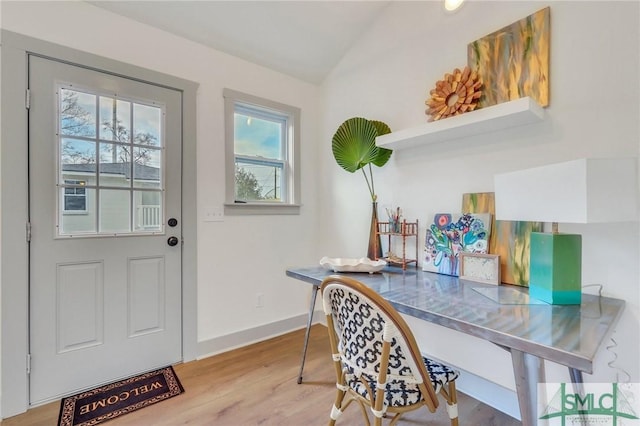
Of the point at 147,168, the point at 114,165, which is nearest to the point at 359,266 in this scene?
the point at 147,168

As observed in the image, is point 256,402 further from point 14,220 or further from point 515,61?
point 515,61

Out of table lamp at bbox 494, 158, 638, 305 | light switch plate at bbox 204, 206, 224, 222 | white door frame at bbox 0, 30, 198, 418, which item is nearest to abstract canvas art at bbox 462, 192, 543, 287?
table lamp at bbox 494, 158, 638, 305

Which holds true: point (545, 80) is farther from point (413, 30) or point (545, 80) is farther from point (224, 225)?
point (224, 225)

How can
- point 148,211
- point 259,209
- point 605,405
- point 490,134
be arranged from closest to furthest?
point 605,405, point 490,134, point 148,211, point 259,209

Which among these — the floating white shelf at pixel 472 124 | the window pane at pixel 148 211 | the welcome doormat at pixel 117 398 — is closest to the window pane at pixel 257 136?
the window pane at pixel 148 211

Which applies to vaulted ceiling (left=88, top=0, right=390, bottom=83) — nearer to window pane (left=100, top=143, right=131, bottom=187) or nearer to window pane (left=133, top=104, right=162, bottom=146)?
window pane (left=133, top=104, right=162, bottom=146)

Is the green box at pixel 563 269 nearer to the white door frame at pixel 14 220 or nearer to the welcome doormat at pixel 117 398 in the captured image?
the welcome doormat at pixel 117 398

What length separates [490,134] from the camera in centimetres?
171

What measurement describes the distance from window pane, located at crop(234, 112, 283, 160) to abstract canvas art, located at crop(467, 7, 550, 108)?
65.7 inches

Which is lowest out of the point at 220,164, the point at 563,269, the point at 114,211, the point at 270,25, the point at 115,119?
the point at 563,269

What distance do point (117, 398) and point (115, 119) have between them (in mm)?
1733

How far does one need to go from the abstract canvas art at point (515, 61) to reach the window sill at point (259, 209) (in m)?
1.71

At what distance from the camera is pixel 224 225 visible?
2369mm

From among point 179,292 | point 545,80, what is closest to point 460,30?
point 545,80
